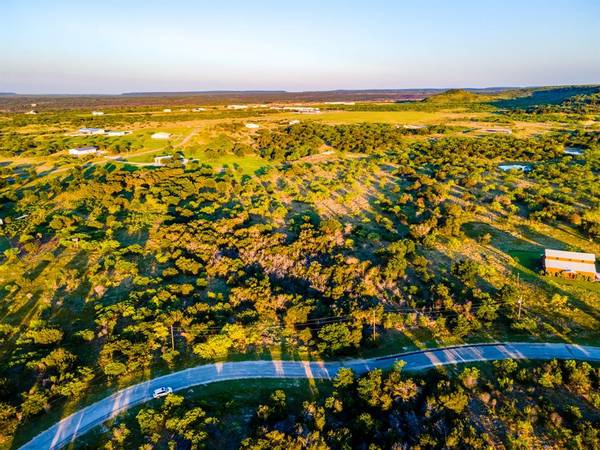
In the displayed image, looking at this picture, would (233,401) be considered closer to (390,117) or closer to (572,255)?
(572,255)

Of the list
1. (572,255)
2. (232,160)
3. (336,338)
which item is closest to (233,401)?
(336,338)

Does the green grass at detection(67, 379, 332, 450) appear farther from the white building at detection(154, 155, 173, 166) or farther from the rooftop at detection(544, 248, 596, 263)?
the white building at detection(154, 155, 173, 166)

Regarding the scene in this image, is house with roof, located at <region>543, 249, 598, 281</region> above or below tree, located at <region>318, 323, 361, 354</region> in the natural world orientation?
above

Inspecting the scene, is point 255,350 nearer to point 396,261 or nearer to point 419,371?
point 419,371

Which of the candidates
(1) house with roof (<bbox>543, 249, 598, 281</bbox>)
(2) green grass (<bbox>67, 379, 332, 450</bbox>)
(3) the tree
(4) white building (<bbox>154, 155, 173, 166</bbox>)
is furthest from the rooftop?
(4) white building (<bbox>154, 155, 173, 166</bbox>)

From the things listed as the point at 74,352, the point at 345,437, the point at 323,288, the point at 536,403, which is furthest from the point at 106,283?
the point at 536,403

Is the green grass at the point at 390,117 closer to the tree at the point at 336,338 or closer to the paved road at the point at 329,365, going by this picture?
the paved road at the point at 329,365
